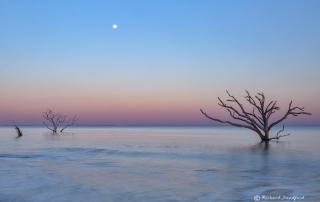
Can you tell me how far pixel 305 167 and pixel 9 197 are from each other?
10926 mm

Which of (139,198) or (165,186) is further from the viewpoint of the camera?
(165,186)

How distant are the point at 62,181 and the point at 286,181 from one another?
6.90 m

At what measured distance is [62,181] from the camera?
346 inches

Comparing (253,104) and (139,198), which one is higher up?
(253,104)

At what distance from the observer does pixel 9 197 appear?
691cm

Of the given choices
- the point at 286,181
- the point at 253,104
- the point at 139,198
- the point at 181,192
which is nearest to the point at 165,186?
the point at 181,192

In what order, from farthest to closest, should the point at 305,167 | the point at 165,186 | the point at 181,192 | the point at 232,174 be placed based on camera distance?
the point at 305,167 < the point at 232,174 < the point at 165,186 < the point at 181,192

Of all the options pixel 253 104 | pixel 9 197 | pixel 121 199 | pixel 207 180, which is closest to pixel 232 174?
pixel 207 180

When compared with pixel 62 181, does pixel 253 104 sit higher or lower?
higher

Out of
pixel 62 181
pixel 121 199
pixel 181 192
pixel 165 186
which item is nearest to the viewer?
pixel 121 199

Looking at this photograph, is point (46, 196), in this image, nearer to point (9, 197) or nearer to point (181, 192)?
point (9, 197)

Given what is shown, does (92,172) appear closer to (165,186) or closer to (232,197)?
(165,186)

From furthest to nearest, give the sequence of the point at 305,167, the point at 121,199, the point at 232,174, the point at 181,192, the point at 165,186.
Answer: the point at 305,167 → the point at 232,174 → the point at 165,186 → the point at 181,192 → the point at 121,199

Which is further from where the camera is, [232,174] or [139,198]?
[232,174]
